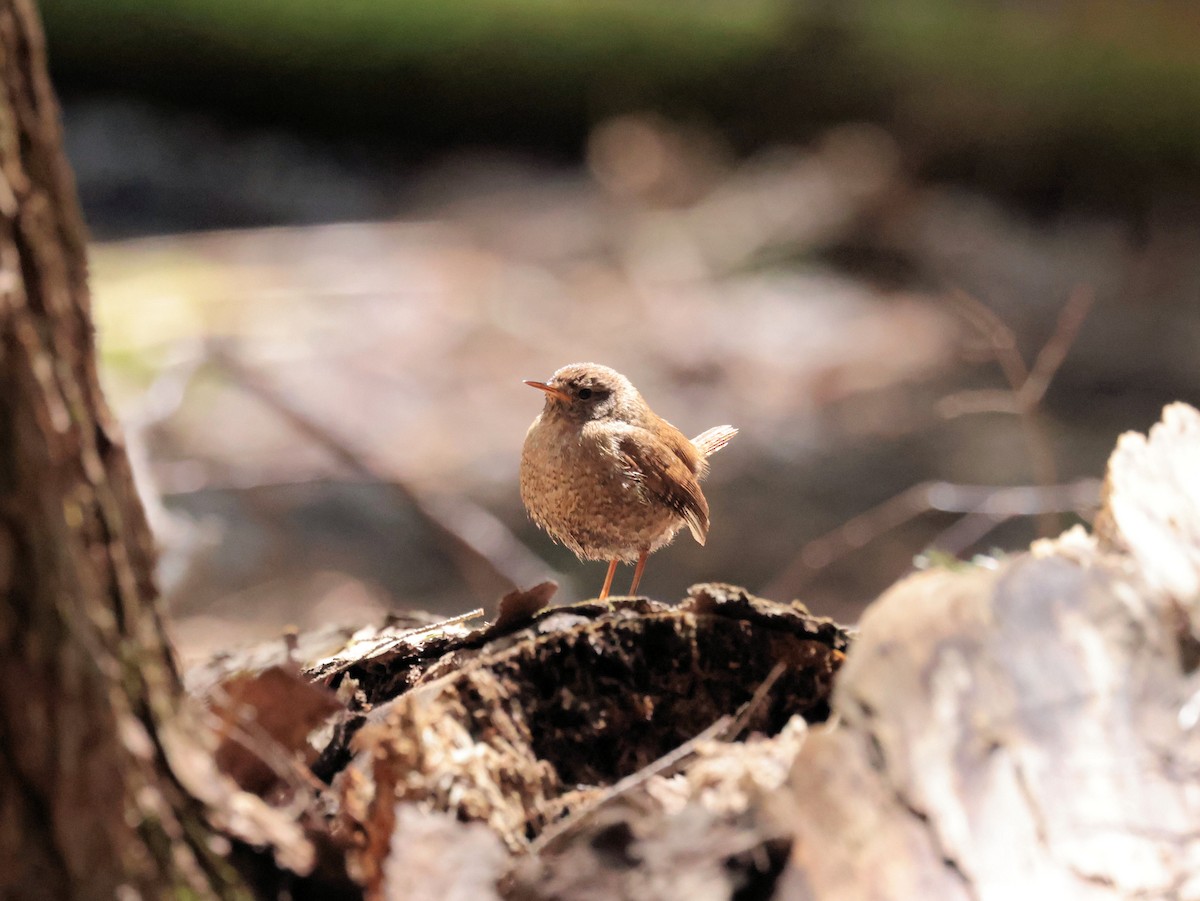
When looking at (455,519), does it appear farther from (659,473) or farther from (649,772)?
(649,772)

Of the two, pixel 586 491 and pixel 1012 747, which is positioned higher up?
pixel 586 491

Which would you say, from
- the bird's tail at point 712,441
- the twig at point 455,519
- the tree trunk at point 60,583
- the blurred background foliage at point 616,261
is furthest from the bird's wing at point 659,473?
the tree trunk at point 60,583

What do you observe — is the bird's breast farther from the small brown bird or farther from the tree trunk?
the tree trunk

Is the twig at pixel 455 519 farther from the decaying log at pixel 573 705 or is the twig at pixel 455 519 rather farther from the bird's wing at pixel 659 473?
the decaying log at pixel 573 705

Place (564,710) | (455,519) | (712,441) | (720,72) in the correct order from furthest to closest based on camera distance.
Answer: (720,72), (455,519), (712,441), (564,710)

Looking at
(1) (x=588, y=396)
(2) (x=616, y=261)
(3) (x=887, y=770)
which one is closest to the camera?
(3) (x=887, y=770)

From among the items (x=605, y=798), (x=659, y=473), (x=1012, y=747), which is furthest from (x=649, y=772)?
(x=659, y=473)
